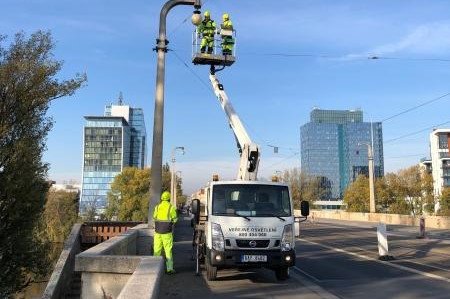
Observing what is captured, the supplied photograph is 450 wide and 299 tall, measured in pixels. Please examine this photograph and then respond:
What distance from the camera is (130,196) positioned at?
8138 cm

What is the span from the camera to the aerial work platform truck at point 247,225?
11719 millimetres

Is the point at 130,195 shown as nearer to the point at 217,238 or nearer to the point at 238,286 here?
the point at 217,238

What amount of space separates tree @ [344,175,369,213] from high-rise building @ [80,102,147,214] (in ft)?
251

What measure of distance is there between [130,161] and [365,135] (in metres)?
85.2

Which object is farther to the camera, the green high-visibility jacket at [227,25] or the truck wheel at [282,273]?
the green high-visibility jacket at [227,25]

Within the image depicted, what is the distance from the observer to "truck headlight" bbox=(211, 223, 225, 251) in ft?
38.5

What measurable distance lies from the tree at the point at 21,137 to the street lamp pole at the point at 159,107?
3.28 m

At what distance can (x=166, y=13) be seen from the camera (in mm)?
16891

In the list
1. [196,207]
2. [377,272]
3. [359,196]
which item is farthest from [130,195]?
[196,207]

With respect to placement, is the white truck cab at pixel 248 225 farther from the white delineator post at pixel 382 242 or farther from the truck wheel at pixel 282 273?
the white delineator post at pixel 382 242

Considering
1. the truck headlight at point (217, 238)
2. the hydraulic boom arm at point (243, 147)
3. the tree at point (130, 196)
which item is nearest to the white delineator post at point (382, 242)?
the hydraulic boom arm at point (243, 147)

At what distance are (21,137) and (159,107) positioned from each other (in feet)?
15.8

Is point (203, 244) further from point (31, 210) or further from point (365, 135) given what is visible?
point (365, 135)

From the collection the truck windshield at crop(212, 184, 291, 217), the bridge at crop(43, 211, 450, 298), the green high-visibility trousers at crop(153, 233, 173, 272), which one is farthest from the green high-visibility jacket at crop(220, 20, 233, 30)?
the green high-visibility trousers at crop(153, 233, 173, 272)
